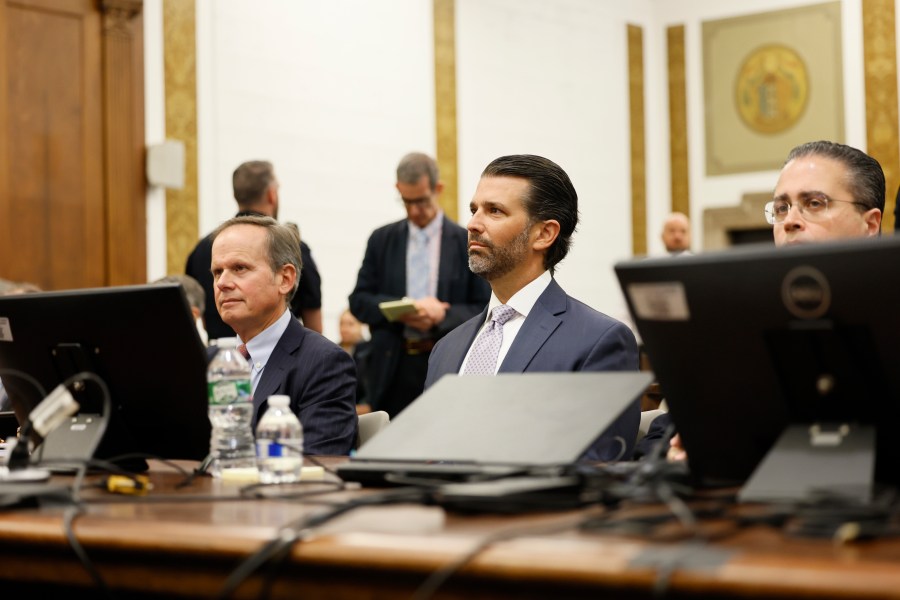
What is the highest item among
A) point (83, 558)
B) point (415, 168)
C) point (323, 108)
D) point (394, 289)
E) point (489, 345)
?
point (323, 108)

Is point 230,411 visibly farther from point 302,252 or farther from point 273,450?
point 302,252

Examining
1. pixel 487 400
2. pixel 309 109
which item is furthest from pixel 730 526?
pixel 309 109

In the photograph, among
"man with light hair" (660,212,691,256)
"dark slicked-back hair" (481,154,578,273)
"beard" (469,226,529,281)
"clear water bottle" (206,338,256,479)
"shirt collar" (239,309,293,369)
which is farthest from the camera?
"man with light hair" (660,212,691,256)

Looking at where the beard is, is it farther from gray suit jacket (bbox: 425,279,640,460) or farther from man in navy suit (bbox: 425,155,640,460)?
gray suit jacket (bbox: 425,279,640,460)

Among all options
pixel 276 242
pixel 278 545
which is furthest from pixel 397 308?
Answer: pixel 278 545

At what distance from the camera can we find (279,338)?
3.21 meters

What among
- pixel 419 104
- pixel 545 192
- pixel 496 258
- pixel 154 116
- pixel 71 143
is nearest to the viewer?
pixel 496 258

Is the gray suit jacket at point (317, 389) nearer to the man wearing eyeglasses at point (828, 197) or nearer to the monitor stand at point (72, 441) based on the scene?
the monitor stand at point (72, 441)

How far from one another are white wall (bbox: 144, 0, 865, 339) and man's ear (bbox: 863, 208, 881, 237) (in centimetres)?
536

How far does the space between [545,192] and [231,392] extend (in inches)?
52.8

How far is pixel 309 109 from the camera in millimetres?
8688

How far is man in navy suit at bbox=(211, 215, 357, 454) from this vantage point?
3025 mm

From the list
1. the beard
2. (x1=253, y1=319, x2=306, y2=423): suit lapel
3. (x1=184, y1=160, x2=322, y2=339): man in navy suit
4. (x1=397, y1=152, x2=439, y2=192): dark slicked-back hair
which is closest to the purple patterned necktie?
the beard

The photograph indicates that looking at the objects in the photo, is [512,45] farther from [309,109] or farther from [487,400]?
Answer: [487,400]
